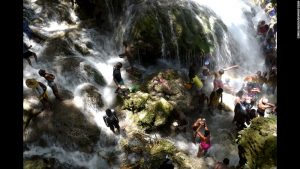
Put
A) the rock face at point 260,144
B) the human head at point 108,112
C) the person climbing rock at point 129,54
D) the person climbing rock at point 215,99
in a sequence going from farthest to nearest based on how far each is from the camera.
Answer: the person climbing rock at point 129,54, the person climbing rock at point 215,99, the human head at point 108,112, the rock face at point 260,144

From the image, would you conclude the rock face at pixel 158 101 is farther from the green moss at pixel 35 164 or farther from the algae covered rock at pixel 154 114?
the green moss at pixel 35 164

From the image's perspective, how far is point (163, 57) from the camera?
47.8ft

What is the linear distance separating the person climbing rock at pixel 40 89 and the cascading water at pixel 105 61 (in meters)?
0.48

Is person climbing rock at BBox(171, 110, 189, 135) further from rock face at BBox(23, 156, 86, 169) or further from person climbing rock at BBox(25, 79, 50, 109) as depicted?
person climbing rock at BBox(25, 79, 50, 109)

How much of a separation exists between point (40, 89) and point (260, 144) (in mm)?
6791

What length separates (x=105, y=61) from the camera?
46.0 ft

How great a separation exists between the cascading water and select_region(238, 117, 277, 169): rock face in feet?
5.59

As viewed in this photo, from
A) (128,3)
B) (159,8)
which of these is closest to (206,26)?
(159,8)

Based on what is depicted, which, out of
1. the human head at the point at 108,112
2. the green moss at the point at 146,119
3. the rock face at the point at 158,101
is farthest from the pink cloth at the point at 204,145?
the human head at the point at 108,112

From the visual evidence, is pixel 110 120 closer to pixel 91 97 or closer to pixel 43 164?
pixel 91 97

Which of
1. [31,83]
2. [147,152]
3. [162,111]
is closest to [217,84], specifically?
[162,111]

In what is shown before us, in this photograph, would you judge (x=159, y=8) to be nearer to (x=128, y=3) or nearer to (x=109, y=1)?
(x=128, y=3)

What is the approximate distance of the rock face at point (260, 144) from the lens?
7711 millimetres
